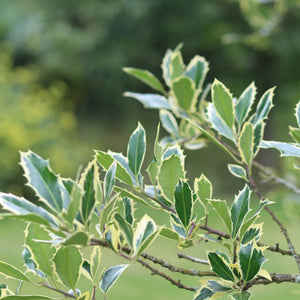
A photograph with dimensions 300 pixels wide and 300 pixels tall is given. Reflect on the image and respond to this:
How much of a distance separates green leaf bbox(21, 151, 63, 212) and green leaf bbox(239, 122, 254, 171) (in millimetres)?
341

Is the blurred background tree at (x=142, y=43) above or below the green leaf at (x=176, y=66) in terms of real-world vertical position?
above

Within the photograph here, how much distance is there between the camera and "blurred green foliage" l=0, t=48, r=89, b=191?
776 cm

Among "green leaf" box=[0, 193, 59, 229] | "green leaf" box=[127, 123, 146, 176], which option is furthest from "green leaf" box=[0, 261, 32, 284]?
"green leaf" box=[127, 123, 146, 176]

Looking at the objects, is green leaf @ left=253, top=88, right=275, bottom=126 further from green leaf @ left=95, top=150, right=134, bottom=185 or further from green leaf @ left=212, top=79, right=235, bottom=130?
green leaf @ left=95, top=150, right=134, bottom=185

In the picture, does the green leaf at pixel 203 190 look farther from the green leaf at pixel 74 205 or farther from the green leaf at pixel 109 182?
the green leaf at pixel 74 205

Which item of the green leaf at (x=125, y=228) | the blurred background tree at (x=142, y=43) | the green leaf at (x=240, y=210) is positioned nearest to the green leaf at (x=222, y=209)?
the green leaf at (x=240, y=210)

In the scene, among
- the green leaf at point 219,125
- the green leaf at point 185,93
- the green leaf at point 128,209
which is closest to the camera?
the green leaf at point 128,209

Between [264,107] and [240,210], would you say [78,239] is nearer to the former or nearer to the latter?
[240,210]

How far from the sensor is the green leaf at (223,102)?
0.92m

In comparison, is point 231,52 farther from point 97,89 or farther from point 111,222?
point 111,222

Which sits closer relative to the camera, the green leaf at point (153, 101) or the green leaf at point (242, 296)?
the green leaf at point (242, 296)

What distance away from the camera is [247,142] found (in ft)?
2.93

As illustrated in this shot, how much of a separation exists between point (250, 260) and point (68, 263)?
0.26m

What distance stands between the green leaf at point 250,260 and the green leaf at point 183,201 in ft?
0.31
